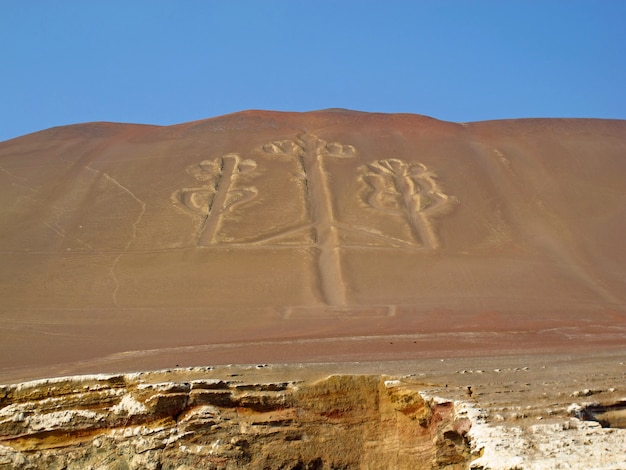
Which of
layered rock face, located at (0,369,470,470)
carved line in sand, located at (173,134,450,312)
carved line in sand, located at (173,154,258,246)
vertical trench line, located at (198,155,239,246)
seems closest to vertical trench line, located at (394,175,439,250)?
carved line in sand, located at (173,134,450,312)

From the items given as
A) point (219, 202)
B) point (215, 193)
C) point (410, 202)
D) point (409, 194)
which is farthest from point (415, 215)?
point (215, 193)

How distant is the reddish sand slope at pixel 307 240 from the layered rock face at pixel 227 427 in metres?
6.13

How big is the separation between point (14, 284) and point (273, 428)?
1892 centimetres

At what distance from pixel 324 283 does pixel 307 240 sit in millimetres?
3175

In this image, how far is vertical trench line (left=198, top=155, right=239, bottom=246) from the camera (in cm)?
2775

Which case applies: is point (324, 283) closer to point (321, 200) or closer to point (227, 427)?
point (321, 200)

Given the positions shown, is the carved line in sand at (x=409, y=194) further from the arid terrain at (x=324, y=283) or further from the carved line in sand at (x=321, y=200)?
the carved line in sand at (x=321, y=200)

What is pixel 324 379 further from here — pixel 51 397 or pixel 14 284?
pixel 14 284

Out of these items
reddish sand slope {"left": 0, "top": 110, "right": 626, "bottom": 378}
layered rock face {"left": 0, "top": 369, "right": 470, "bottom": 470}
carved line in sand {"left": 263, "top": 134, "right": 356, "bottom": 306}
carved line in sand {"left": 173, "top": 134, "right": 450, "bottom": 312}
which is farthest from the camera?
carved line in sand {"left": 173, "top": 134, "right": 450, "bottom": 312}

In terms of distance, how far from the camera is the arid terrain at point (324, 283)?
7914 mm

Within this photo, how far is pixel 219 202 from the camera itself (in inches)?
1185

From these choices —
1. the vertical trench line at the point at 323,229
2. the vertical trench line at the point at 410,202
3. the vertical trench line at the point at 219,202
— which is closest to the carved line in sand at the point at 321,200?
the vertical trench line at the point at 323,229

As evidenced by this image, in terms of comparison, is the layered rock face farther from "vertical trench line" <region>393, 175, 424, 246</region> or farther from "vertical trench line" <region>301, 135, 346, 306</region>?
"vertical trench line" <region>393, 175, 424, 246</region>

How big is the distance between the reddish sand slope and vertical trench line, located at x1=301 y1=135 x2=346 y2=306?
0.10 meters
